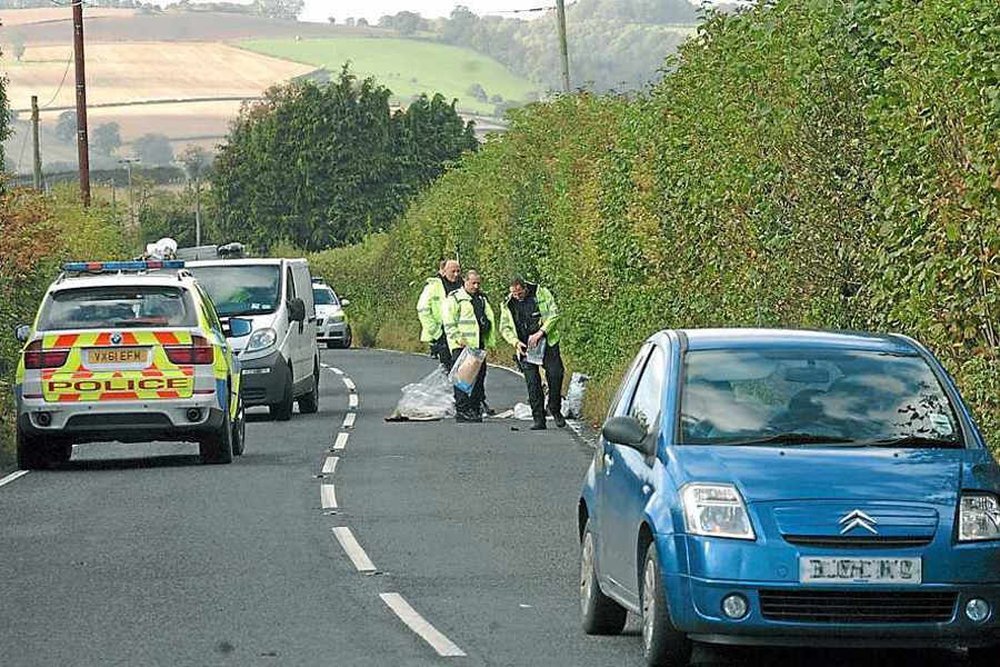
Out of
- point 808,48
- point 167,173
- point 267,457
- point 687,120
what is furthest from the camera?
point 167,173

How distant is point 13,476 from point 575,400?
940cm

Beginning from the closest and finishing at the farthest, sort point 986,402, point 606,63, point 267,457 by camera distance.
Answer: point 986,402 → point 267,457 → point 606,63

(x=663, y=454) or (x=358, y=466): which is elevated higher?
(x=663, y=454)

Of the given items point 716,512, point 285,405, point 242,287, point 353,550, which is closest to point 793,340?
point 716,512

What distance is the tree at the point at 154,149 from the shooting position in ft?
588

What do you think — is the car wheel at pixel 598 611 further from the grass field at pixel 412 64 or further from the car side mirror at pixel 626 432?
the grass field at pixel 412 64

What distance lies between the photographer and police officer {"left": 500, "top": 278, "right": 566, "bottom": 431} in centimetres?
2709

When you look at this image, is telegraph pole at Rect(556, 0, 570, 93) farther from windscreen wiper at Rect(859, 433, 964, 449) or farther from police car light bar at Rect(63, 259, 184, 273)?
windscreen wiper at Rect(859, 433, 964, 449)

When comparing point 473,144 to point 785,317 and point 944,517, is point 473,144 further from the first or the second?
point 944,517

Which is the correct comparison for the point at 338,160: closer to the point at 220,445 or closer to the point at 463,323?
the point at 463,323

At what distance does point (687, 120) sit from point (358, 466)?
15.1 ft

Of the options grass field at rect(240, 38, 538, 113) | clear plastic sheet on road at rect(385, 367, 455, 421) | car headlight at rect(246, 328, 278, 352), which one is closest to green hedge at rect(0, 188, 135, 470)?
car headlight at rect(246, 328, 278, 352)

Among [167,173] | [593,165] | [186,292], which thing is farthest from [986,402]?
[167,173]

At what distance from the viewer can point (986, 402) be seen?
1365 cm
